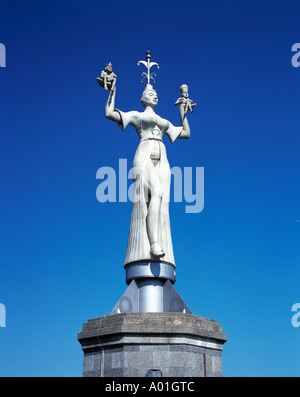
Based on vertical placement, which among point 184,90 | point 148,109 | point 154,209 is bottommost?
point 154,209

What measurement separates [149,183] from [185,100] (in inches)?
126

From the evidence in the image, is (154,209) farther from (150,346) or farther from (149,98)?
(150,346)

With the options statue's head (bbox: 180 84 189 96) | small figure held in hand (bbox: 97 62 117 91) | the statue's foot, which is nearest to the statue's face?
statue's head (bbox: 180 84 189 96)

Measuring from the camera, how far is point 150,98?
1620 centimetres

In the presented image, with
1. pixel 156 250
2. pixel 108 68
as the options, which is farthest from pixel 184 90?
pixel 156 250

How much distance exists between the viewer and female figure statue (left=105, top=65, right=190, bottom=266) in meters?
14.8

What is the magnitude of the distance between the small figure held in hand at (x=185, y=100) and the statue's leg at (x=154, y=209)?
263 cm

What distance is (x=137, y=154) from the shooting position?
51.5ft

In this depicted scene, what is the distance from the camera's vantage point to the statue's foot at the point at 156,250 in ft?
47.4

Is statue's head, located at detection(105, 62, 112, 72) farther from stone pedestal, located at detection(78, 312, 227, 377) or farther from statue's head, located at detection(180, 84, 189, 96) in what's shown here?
stone pedestal, located at detection(78, 312, 227, 377)

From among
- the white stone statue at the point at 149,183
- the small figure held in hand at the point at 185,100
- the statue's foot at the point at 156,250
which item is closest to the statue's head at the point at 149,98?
the white stone statue at the point at 149,183
